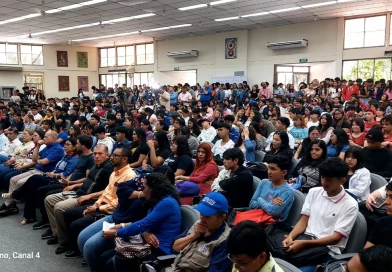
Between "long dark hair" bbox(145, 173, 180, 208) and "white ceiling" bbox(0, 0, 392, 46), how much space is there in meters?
8.87

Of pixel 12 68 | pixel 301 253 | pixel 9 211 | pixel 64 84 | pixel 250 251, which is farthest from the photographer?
pixel 64 84

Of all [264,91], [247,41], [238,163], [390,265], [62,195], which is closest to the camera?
[390,265]

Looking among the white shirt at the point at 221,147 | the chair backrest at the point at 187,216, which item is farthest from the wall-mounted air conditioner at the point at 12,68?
the chair backrest at the point at 187,216

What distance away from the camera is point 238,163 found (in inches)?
131

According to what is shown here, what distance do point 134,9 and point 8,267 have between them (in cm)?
993

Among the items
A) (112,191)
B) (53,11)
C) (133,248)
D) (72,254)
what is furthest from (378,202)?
(53,11)

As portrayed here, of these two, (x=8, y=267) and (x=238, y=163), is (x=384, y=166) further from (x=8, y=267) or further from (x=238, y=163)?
(x=8, y=267)

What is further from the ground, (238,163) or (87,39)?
(87,39)

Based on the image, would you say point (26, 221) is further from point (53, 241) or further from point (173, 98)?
point (173, 98)

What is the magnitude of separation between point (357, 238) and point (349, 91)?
9216 millimetres

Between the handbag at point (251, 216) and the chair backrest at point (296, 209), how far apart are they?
0.15m

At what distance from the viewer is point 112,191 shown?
354 cm

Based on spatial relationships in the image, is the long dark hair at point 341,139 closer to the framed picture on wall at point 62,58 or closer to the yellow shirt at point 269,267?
the yellow shirt at point 269,267

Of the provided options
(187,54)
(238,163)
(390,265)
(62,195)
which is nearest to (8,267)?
(62,195)
